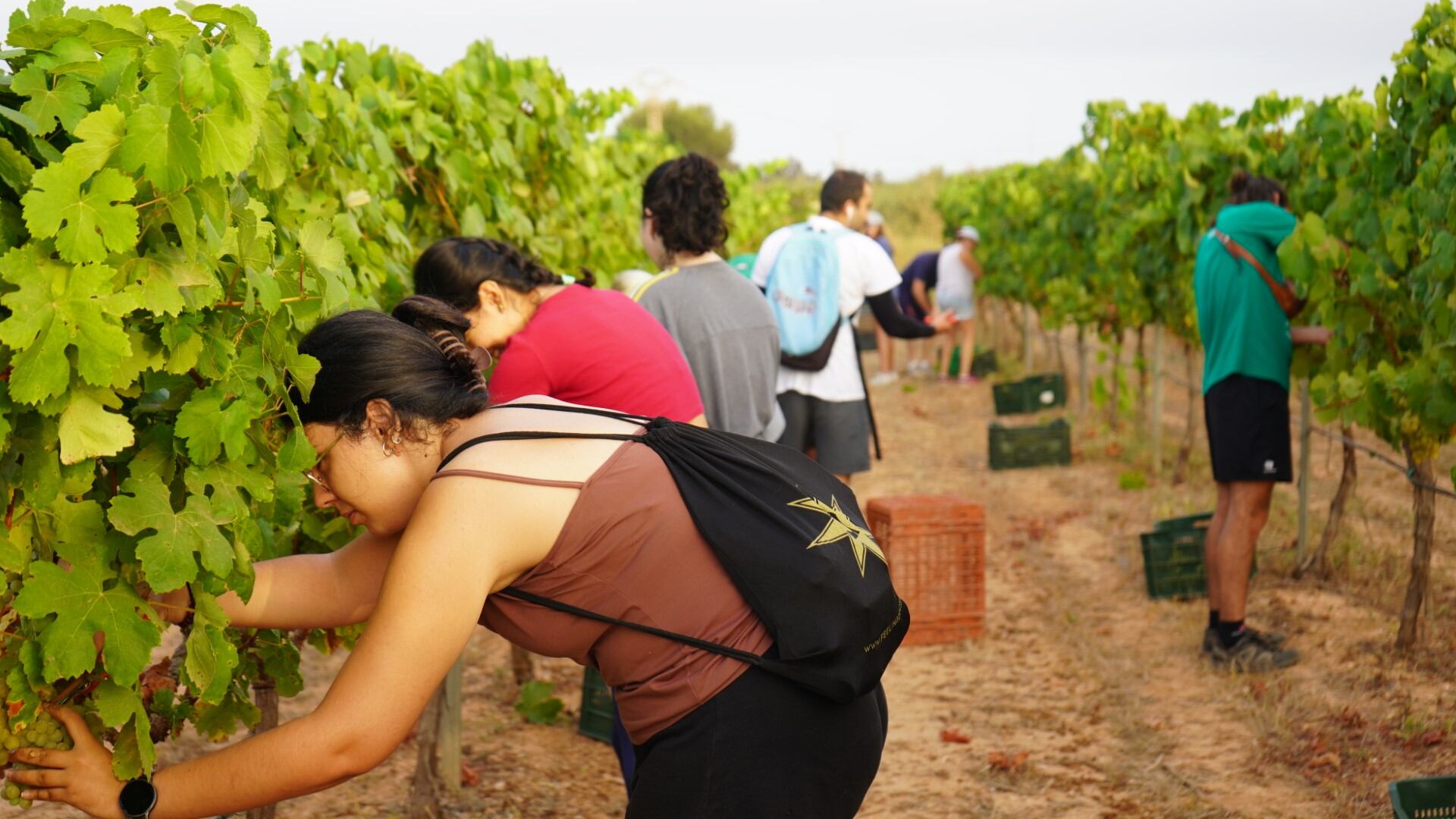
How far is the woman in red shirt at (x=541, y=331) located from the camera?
3271 mm

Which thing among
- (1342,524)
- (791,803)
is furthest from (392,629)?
(1342,524)

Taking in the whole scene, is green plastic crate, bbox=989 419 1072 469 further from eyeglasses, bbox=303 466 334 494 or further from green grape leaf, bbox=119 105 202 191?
green grape leaf, bbox=119 105 202 191

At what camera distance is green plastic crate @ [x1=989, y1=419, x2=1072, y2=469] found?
35.7 feet

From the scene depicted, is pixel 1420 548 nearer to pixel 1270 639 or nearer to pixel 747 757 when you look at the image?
pixel 1270 639

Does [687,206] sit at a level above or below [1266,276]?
above

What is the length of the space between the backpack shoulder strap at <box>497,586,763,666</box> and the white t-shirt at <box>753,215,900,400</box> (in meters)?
3.37

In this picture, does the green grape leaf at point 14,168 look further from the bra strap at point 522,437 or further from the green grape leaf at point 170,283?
the bra strap at point 522,437

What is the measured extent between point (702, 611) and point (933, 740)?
350 cm

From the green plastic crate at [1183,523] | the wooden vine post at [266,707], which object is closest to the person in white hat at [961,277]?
the green plastic crate at [1183,523]

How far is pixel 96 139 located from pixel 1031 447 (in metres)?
9.95

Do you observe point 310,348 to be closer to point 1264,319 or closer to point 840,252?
point 840,252

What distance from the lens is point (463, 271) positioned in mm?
3266

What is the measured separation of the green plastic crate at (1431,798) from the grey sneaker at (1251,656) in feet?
8.01

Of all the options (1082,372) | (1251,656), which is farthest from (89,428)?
(1082,372)
